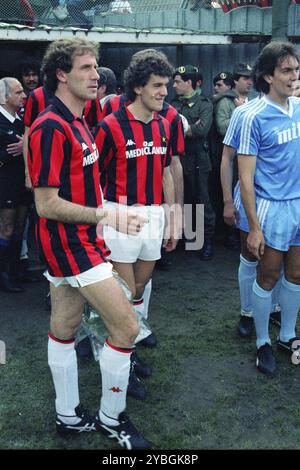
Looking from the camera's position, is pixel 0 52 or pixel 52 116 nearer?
pixel 52 116

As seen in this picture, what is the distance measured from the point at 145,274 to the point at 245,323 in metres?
1.07

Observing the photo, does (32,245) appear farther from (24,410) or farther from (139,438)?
(139,438)

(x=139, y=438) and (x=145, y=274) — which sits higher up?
(x=145, y=274)

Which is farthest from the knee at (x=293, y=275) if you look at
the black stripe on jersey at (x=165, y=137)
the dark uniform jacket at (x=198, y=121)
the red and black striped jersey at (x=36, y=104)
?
the dark uniform jacket at (x=198, y=121)

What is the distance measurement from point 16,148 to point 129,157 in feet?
5.99

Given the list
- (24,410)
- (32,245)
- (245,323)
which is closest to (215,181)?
(32,245)

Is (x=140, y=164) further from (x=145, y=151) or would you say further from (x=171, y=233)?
(x=171, y=233)

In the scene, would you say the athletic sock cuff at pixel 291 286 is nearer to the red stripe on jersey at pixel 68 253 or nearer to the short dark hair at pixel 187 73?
the red stripe on jersey at pixel 68 253

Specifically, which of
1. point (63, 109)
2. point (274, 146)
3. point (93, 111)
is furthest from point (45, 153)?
point (93, 111)

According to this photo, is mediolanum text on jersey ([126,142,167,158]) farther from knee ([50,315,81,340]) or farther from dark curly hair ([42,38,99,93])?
knee ([50,315,81,340])

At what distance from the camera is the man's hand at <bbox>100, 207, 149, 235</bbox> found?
2566mm
